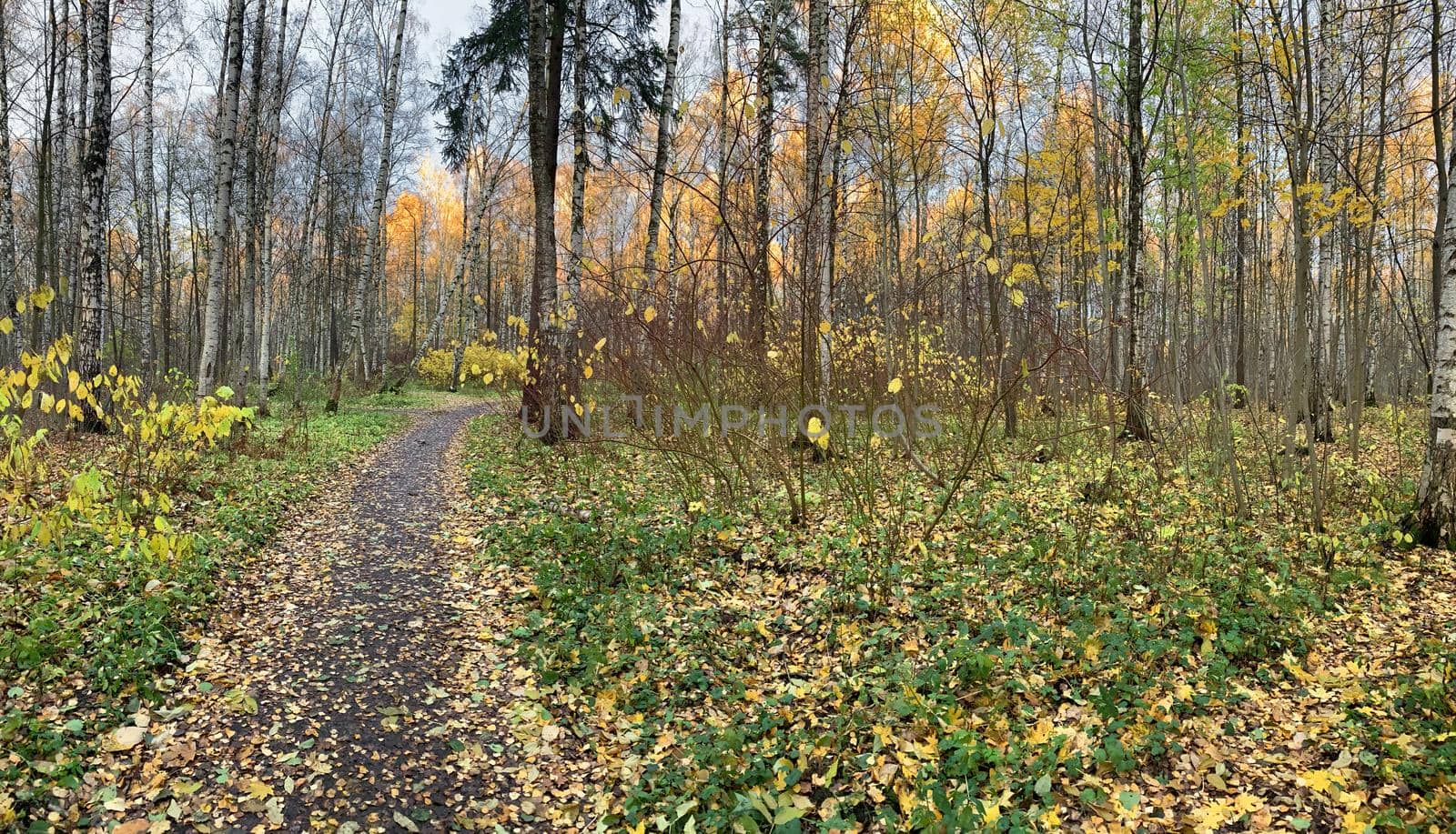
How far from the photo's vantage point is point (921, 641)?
13.0 ft

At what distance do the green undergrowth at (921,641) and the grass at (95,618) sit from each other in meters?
1.89

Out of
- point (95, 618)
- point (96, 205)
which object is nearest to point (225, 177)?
point (96, 205)

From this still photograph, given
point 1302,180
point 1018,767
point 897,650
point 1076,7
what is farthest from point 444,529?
point 1076,7

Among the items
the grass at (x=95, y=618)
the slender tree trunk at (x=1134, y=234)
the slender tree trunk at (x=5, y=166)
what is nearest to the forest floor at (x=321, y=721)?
the grass at (x=95, y=618)

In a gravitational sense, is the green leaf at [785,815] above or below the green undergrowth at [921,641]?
below

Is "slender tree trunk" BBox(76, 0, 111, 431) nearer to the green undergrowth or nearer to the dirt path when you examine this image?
the dirt path

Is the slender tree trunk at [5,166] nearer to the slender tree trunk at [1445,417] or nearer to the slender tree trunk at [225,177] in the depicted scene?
the slender tree trunk at [225,177]

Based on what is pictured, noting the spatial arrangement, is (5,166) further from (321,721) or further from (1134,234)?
(1134,234)

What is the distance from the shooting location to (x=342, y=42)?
15188mm

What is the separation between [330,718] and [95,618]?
1.61 metres

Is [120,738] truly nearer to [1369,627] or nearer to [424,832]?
[424,832]

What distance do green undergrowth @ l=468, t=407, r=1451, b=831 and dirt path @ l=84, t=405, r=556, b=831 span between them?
0.47 m

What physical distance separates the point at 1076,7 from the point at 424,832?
10877 mm

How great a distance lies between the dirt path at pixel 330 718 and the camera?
9.29ft
